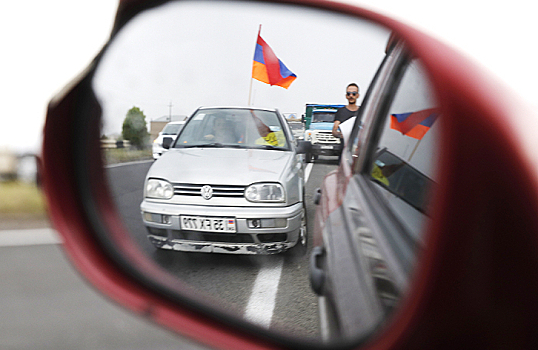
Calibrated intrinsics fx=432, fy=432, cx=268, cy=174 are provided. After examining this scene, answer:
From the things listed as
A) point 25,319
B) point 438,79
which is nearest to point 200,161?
point 438,79

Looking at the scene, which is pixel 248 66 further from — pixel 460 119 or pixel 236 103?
pixel 460 119

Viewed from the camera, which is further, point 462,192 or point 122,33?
point 122,33

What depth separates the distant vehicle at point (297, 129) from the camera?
0.81 meters

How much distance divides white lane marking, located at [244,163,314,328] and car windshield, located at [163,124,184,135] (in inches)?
11.1

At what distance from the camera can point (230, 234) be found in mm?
932

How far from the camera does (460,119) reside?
1.69 feet

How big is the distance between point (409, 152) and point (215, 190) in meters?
0.40

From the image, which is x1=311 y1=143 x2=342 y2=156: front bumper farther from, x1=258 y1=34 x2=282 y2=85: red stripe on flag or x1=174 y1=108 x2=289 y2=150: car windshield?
x1=258 y1=34 x2=282 y2=85: red stripe on flag

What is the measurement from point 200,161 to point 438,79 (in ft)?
1.72

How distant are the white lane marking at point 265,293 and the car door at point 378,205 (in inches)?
4.6

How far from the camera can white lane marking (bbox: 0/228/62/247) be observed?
603 centimetres

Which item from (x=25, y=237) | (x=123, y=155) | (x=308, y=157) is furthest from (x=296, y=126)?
(x=25, y=237)

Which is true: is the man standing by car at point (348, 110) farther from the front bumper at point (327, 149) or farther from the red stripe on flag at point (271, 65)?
the red stripe on flag at point (271, 65)

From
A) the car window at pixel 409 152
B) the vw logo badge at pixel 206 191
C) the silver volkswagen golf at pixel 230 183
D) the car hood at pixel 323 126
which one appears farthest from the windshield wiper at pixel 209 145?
the car window at pixel 409 152
